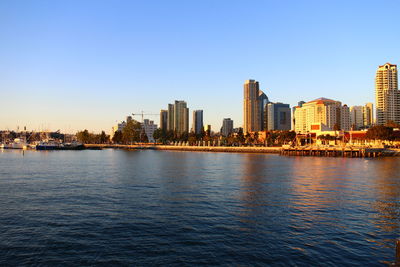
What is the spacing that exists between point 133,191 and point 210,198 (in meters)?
12.0

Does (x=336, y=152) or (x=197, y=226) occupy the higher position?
(x=336, y=152)

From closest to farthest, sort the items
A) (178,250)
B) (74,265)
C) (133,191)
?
(74,265) < (178,250) < (133,191)

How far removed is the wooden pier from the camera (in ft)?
477

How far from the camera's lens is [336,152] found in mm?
151750

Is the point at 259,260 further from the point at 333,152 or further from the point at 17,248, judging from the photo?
the point at 333,152

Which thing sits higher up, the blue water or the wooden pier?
the wooden pier

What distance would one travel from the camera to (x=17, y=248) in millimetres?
22500

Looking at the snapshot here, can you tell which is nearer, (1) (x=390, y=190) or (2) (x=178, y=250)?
(2) (x=178, y=250)

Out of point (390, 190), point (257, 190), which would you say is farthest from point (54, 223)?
point (390, 190)

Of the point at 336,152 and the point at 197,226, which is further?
the point at 336,152

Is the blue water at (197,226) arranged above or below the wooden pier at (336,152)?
below

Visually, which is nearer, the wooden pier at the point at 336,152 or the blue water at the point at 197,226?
the blue water at the point at 197,226

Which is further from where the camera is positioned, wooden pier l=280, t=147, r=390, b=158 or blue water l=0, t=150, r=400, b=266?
wooden pier l=280, t=147, r=390, b=158

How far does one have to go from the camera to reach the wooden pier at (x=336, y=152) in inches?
5719
